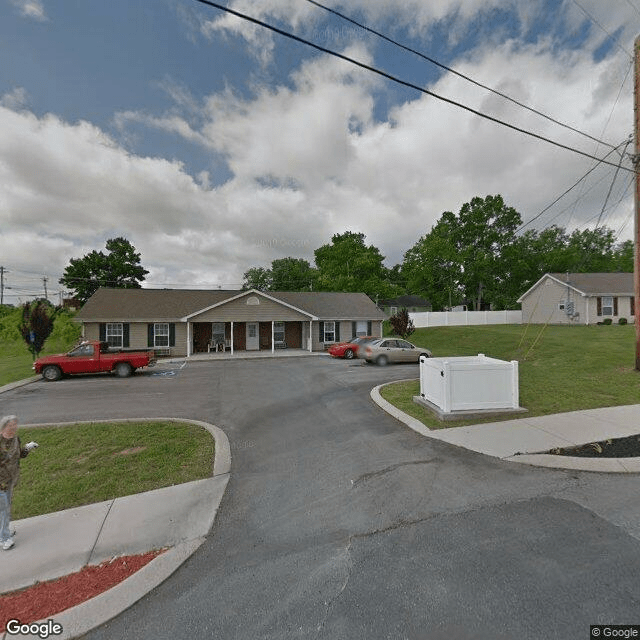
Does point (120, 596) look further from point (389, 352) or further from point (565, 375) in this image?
point (389, 352)

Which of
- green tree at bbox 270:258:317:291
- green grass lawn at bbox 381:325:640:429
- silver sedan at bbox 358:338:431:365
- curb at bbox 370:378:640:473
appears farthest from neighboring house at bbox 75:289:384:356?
green tree at bbox 270:258:317:291

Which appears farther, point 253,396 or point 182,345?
point 182,345

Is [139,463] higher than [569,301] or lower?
lower

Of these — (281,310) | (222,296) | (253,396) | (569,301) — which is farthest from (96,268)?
(569,301)

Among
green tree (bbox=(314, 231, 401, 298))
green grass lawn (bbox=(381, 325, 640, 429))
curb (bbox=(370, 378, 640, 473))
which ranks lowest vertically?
curb (bbox=(370, 378, 640, 473))

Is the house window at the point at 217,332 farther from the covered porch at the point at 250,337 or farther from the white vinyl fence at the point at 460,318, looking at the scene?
the white vinyl fence at the point at 460,318

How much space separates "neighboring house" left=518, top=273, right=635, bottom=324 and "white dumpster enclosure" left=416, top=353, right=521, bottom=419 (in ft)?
93.5

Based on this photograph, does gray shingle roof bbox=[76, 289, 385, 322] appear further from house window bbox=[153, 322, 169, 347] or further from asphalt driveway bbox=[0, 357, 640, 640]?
asphalt driveway bbox=[0, 357, 640, 640]

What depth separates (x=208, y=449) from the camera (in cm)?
607

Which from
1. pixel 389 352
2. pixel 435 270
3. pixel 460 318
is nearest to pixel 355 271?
pixel 435 270

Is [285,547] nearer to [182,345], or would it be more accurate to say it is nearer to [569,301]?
[182,345]

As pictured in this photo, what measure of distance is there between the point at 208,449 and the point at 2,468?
9.69 ft

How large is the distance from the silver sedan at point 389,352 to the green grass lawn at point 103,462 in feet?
36.7

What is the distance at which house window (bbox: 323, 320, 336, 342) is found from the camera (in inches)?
1022
